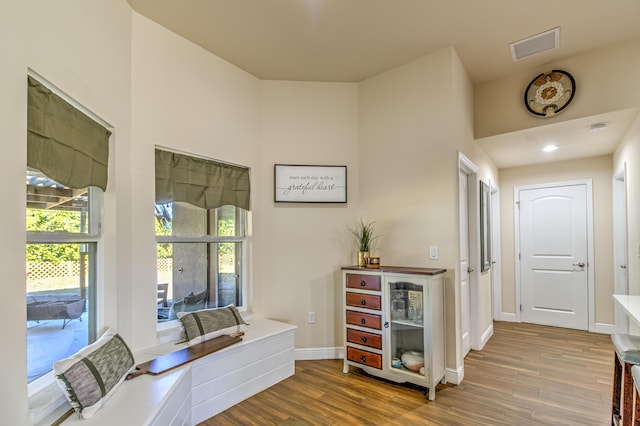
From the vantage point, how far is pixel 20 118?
4.50 feet

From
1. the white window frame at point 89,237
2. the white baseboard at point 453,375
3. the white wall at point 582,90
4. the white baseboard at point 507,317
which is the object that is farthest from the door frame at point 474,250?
the white window frame at point 89,237

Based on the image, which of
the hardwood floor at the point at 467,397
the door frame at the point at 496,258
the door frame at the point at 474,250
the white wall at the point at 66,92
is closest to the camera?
the white wall at the point at 66,92

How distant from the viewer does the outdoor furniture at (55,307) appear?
1589 millimetres

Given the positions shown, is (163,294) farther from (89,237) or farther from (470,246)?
(470,246)

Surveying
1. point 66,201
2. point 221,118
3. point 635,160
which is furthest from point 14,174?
point 635,160

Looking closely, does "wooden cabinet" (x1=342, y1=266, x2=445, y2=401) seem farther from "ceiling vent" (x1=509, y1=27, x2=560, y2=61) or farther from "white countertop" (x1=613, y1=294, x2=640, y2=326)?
"ceiling vent" (x1=509, y1=27, x2=560, y2=61)

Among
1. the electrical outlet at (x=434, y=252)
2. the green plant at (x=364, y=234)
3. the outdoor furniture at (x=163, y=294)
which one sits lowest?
the outdoor furniture at (x=163, y=294)

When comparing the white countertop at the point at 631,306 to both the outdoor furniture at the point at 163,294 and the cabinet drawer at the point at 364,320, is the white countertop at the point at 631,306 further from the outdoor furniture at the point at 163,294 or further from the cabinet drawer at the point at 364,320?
the outdoor furniture at the point at 163,294

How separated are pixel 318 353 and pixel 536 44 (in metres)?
3.53

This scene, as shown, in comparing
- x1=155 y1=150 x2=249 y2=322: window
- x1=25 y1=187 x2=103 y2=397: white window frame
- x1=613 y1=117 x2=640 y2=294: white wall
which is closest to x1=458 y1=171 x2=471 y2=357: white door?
x1=613 y1=117 x2=640 y2=294: white wall

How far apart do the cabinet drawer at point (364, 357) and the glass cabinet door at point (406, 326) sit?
0.39 feet

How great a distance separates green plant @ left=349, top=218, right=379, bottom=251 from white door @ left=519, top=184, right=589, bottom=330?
113 inches

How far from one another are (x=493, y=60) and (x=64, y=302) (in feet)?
12.7

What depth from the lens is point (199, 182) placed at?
2.82 meters
